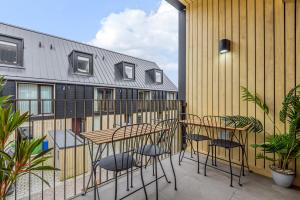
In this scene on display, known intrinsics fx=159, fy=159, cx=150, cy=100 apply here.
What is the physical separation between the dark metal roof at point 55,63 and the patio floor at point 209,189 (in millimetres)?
7083

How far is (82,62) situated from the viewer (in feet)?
28.9

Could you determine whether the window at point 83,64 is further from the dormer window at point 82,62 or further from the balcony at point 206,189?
the balcony at point 206,189

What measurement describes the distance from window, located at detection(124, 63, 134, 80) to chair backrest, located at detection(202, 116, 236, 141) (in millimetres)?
8053

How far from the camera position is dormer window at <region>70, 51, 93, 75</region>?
27.9ft

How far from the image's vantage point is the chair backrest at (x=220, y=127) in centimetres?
245

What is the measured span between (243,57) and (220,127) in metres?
1.34

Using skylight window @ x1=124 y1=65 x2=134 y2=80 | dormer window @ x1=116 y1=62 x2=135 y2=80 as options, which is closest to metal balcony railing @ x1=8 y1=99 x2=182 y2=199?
dormer window @ x1=116 y1=62 x2=135 y2=80

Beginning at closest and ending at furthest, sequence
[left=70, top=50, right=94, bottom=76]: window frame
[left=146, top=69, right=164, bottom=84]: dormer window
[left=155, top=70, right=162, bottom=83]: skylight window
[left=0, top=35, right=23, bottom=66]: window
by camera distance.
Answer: [left=0, top=35, right=23, bottom=66]: window < [left=70, top=50, right=94, bottom=76]: window frame < [left=146, top=69, right=164, bottom=84]: dormer window < [left=155, top=70, right=162, bottom=83]: skylight window

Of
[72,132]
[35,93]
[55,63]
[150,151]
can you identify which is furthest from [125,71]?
[150,151]

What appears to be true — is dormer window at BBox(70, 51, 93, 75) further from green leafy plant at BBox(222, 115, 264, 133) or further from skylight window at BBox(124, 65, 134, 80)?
green leafy plant at BBox(222, 115, 264, 133)

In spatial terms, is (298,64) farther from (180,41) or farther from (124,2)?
(124,2)

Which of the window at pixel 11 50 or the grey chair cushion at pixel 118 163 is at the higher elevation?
the window at pixel 11 50

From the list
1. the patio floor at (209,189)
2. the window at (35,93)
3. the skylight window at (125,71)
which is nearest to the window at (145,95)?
the skylight window at (125,71)

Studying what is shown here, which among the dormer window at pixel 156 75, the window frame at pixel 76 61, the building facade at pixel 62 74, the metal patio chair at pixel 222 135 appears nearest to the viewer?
the metal patio chair at pixel 222 135
